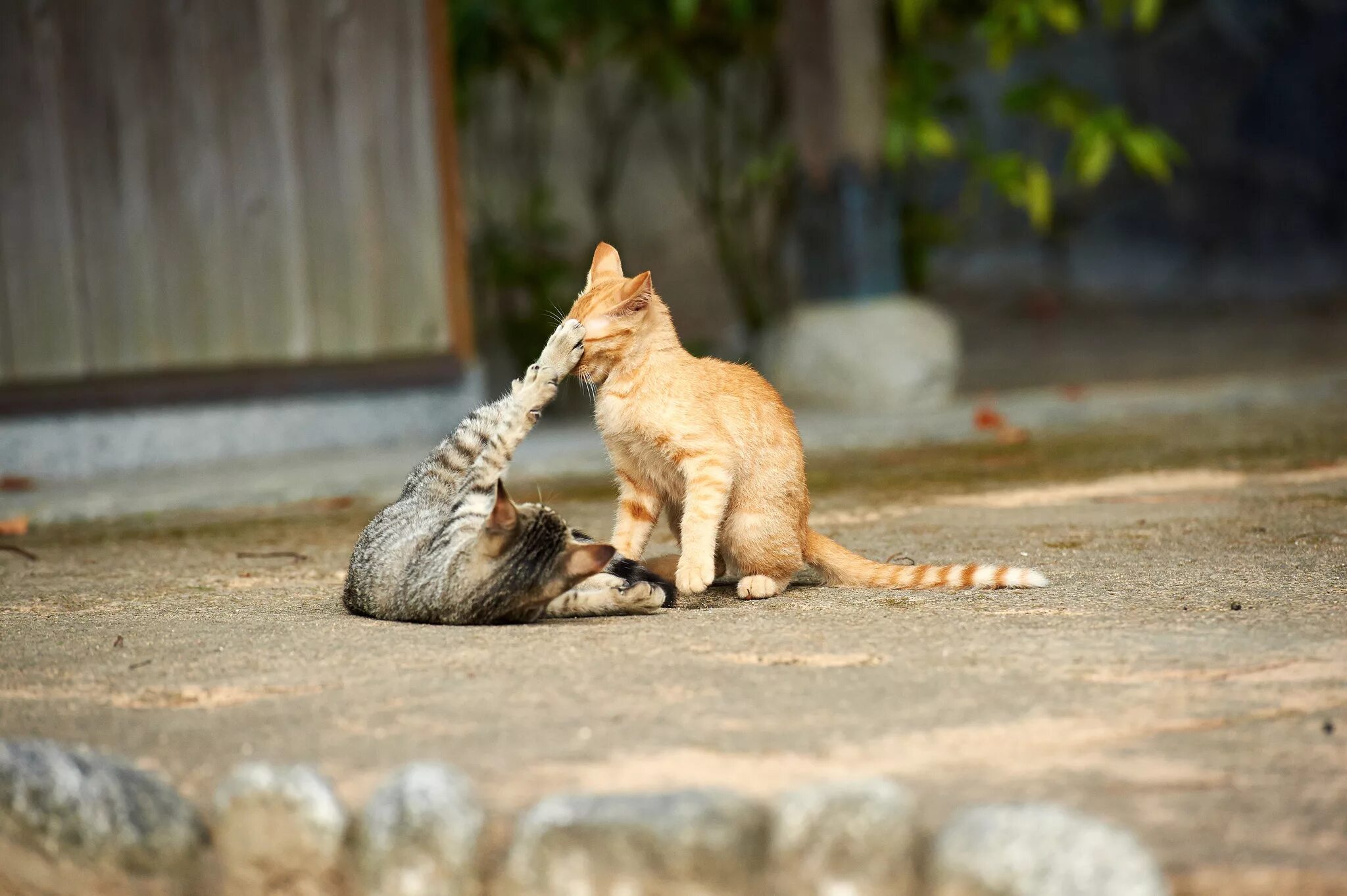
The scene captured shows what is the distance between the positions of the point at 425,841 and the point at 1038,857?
0.83 m

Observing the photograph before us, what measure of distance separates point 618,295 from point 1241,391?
186 inches

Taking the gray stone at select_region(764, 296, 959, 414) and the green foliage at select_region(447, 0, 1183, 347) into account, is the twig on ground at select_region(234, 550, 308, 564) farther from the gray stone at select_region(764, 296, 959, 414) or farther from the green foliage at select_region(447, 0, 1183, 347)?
the gray stone at select_region(764, 296, 959, 414)

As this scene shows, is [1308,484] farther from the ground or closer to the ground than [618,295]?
closer to the ground

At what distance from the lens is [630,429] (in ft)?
11.3

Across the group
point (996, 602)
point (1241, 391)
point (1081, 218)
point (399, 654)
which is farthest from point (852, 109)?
point (1081, 218)

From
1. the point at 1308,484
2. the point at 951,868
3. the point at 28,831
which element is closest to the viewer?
the point at 951,868

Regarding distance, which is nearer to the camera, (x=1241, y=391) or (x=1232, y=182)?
(x=1241, y=391)

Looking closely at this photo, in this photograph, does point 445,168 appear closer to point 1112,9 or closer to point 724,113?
point 1112,9

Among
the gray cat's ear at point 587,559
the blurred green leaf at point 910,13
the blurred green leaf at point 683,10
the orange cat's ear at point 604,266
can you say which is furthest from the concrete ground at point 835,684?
the blurred green leaf at point 683,10

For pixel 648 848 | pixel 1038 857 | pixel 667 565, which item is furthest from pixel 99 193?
pixel 1038 857

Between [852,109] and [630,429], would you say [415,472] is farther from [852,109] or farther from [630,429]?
[852,109]

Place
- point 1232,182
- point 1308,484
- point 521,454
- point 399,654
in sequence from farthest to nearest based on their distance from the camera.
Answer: point 1232,182 → point 521,454 → point 1308,484 → point 399,654

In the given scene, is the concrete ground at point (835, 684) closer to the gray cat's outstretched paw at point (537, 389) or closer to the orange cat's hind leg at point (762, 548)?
the orange cat's hind leg at point (762, 548)

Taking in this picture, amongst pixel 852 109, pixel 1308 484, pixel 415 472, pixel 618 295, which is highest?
pixel 852 109
